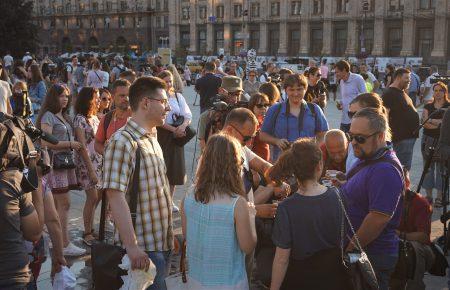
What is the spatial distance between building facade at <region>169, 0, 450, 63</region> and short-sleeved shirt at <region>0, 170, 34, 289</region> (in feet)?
163

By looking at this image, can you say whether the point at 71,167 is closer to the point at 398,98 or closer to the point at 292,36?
the point at 398,98

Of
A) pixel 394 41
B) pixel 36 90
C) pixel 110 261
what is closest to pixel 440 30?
pixel 394 41

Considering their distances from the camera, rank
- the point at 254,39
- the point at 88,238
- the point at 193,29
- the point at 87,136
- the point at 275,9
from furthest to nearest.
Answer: the point at 193,29, the point at 254,39, the point at 275,9, the point at 88,238, the point at 87,136

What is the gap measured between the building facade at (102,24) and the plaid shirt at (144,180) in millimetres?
80325

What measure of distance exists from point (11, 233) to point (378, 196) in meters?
2.20

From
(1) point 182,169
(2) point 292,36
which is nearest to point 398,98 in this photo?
(1) point 182,169

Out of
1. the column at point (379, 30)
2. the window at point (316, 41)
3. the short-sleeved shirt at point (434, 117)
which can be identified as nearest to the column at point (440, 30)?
the column at point (379, 30)

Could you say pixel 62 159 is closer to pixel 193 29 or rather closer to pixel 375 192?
pixel 375 192

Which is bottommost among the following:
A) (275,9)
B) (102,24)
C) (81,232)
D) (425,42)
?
(81,232)

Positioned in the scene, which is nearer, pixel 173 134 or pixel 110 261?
pixel 110 261

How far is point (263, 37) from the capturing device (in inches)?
2788

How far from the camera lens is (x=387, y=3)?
5916 centimetres

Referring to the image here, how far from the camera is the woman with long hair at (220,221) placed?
3.07 m

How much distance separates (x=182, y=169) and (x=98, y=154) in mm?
1162
